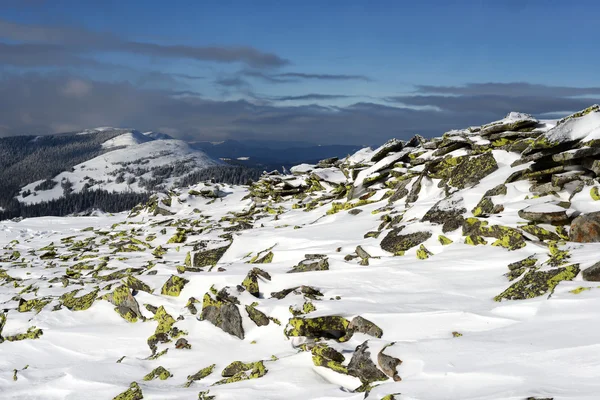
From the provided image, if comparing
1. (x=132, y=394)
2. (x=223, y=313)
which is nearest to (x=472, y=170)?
(x=223, y=313)

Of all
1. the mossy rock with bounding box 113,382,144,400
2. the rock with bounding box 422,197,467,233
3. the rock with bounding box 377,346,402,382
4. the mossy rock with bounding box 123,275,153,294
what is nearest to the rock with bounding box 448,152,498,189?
the rock with bounding box 422,197,467,233

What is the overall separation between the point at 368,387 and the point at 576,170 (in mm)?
14090

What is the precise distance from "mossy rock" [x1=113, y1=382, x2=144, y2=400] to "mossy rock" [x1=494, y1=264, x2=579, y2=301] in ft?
32.0

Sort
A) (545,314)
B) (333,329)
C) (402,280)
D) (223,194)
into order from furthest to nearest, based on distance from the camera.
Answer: (223,194) < (402,280) < (333,329) < (545,314)

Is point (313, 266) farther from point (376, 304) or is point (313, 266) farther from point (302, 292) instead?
point (376, 304)

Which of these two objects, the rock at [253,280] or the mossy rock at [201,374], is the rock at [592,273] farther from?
the mossy rock at [201,374]

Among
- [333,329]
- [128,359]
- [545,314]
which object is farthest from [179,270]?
[545,314]

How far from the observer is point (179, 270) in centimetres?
2058

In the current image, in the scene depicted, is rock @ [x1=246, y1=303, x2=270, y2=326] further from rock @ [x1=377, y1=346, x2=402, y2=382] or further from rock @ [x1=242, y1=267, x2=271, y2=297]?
rock @ [x1=377, y1=346, x2=402, y2=382]

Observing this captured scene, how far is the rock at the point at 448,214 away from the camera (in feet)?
58.1

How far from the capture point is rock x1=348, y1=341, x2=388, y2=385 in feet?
30.9

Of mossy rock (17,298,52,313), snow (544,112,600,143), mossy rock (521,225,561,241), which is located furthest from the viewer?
mossy rock (17,298,52,313)

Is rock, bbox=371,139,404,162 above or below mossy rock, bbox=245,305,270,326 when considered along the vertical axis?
above

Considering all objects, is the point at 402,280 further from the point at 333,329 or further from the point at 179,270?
the point at 179,270
